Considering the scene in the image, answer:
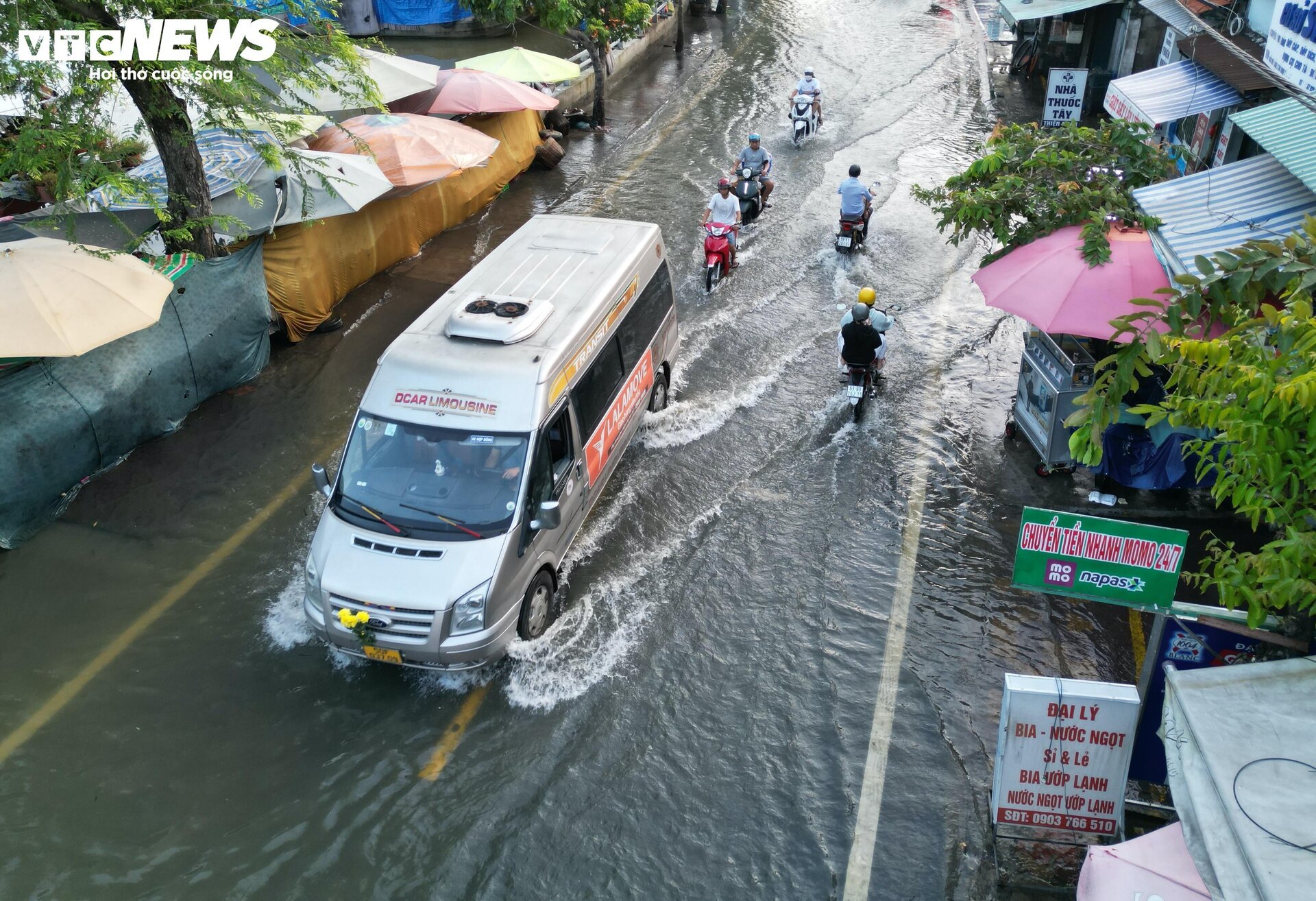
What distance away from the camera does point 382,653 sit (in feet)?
24.0

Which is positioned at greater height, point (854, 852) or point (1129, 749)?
point (1129, 749)

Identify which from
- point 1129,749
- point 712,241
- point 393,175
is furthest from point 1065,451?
point 393,175

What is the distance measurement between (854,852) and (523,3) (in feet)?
59.7

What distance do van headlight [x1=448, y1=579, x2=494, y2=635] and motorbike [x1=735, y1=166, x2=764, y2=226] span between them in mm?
10612

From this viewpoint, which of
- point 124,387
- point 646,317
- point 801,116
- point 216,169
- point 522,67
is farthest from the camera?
point 801,116

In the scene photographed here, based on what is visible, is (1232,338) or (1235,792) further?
(1232,338)

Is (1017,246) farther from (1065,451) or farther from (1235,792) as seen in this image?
(1235,792)

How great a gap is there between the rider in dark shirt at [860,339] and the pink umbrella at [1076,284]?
161 cm

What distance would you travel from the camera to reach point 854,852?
6.45m

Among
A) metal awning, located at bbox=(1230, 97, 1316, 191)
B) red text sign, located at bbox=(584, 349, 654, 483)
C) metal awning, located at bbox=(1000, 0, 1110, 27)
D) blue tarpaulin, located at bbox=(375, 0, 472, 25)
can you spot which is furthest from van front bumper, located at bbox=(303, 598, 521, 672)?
blue tarpaulin, located at bbox=(375, 0, 472, 25)

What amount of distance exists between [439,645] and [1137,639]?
5.87 metres

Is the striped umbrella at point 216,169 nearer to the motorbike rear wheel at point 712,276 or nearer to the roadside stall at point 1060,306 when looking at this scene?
the motorbike rear wheel at point 712,276

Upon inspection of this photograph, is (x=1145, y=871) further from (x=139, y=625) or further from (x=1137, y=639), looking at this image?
(x=139, y=625)

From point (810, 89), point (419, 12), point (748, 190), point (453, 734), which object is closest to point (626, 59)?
point (810, 89)
